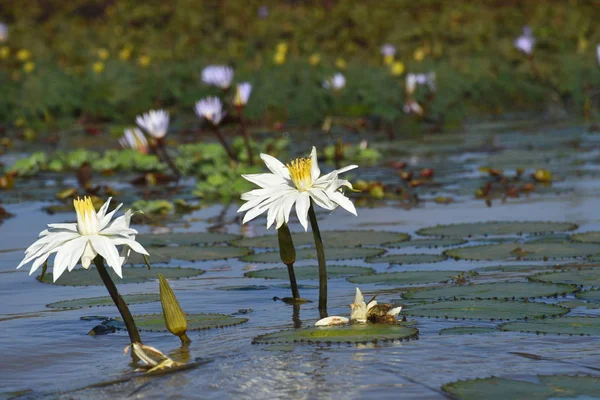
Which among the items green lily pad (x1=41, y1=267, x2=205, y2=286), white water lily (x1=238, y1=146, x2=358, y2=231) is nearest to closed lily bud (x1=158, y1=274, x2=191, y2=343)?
white water lily (x1=238, y1=146, x2=358, y2=231)

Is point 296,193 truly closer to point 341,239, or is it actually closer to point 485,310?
point 485,310

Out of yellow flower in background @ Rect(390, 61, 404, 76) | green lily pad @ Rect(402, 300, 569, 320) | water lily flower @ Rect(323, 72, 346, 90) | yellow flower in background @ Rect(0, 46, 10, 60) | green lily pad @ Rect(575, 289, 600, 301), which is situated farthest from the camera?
yellow flower in background @ Rect(0, 46, 10, 60)

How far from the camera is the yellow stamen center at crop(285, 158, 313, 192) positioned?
151 inches

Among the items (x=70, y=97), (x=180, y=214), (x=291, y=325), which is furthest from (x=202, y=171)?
(x=70, y=97)

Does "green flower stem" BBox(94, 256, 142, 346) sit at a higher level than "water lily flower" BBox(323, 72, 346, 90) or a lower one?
lower

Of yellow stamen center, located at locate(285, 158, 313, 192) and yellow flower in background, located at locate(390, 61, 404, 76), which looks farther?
yellow flower in background, located at locate(390, 61, 404, 76)

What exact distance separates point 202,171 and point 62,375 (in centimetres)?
549

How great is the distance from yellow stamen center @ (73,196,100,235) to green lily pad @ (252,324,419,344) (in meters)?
0.72

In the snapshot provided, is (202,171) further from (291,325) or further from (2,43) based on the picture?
(2,43)

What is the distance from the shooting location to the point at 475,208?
738cm

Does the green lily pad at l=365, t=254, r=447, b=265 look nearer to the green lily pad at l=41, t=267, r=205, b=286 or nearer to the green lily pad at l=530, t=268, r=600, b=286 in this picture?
the green lily pad at l=530, t=268, r=600, b=286

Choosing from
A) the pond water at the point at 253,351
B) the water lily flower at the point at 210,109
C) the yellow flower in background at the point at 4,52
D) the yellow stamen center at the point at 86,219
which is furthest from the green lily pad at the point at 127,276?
the yellow flower in background at the point at 4,52

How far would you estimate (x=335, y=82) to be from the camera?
1388 cm

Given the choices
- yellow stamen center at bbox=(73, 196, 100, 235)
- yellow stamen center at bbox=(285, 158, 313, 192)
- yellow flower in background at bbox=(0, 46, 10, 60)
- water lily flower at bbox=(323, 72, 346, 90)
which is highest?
yellow flower in background at bbox=(0, 46, 10, 60)
